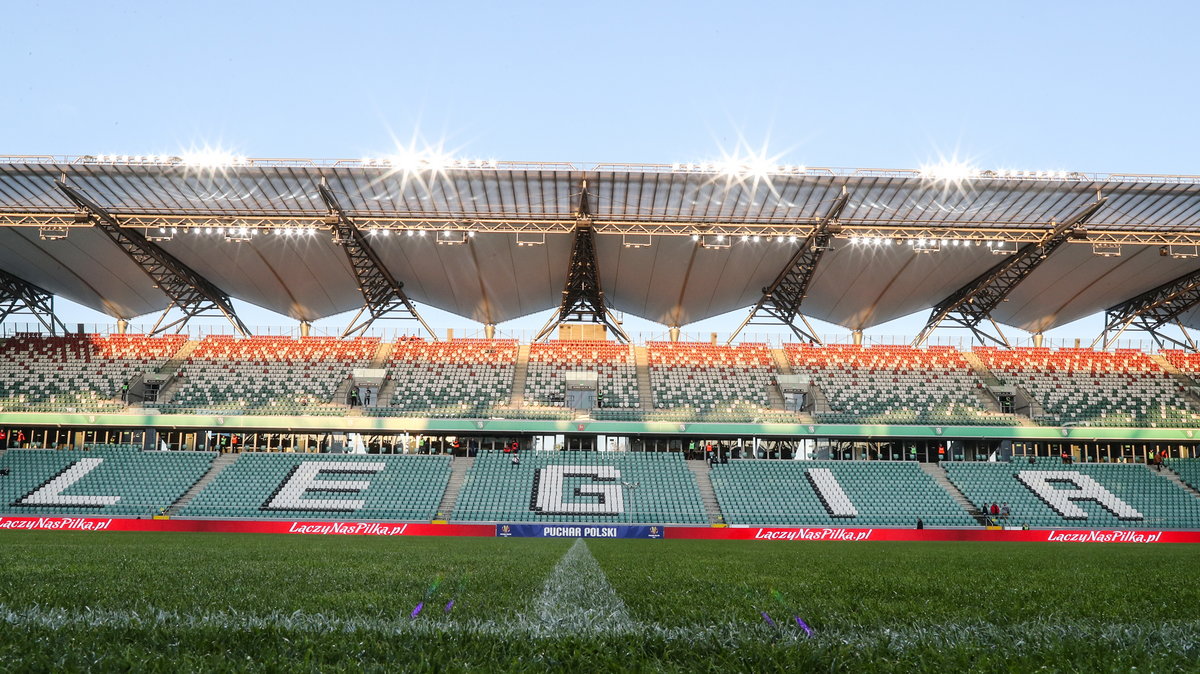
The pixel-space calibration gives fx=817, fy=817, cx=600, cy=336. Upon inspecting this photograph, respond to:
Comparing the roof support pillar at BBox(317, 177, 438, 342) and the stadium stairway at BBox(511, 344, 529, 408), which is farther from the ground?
the roof support pillar at BBox(317, 177, 438, 342)

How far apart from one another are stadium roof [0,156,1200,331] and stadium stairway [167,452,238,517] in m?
9.74

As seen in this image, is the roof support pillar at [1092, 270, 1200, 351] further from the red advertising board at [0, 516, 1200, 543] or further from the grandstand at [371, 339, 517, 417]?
the grandstand at [371, 339, 517, 417]

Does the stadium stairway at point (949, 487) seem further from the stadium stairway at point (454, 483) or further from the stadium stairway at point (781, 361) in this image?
the stadium stairway at point (454, 483)

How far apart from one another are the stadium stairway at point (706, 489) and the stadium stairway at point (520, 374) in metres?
8.94

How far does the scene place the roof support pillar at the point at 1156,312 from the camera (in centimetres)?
4347

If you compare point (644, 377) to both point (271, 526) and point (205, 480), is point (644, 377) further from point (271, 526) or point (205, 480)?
point (205, 480)

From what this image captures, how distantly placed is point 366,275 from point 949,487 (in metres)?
29.2

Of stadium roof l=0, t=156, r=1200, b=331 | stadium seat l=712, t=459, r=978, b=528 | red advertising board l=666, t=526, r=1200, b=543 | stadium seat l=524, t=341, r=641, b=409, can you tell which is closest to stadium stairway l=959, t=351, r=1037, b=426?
stadium roof l=0, t=156, r=1200, b=331

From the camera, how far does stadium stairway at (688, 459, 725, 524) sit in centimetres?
3316

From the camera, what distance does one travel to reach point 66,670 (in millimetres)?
2898

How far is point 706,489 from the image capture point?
35594mm

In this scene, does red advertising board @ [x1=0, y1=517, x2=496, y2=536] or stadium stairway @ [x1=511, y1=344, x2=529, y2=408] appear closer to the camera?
red advertising board @ [x1=0, y1=517, x2=496, y2=536]

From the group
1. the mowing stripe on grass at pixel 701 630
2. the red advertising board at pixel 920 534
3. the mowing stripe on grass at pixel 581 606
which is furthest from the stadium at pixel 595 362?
the mowing stripe on grass at pixel 701 630

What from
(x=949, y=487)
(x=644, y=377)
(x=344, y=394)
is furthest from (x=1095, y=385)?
(x=344, y=394)
